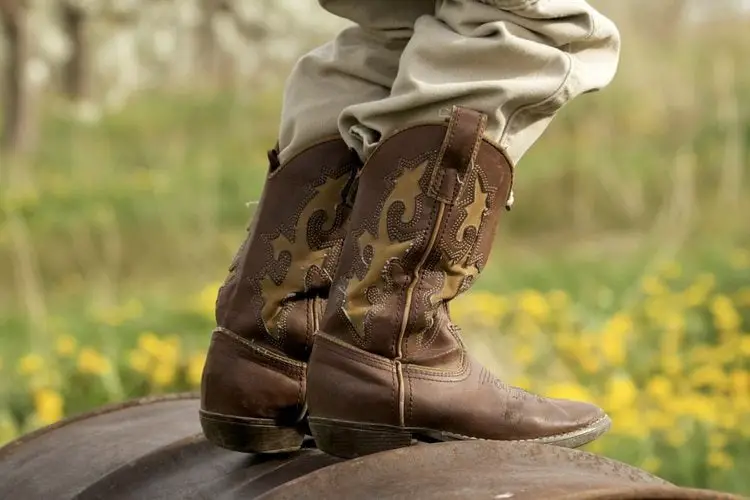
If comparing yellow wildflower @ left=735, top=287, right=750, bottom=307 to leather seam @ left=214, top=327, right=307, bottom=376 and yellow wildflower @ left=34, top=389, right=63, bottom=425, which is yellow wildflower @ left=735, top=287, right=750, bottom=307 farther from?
leather seam @ left=214, top=327, right=307, bottom=376

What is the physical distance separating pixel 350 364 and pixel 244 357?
0.20 m

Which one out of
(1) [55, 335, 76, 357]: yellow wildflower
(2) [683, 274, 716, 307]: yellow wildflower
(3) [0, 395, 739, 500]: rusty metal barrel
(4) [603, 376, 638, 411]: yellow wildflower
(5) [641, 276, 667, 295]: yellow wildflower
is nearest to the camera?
(3) [0, 395, 739, 500]: rusty metal barrel

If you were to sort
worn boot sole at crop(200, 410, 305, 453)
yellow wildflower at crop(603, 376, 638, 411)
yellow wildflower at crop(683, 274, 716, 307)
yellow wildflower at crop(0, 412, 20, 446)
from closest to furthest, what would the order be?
1. worn boot sole at crop(200, 410, 305, 453)
2. yellow wildflower at crop(603, 376, 638, 411)
3. yellow wildflower at crop(0, 412, 20, 446)
4. yellow wildflower at crop(683, 274, 716, 307)

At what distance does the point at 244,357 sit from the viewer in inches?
65.4

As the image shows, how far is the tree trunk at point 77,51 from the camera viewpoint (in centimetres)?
951

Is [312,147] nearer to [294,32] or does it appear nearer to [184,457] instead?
[184,457]

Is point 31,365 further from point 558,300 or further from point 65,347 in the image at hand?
point 558,300

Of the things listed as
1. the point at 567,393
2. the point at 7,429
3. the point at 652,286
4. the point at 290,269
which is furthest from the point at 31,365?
the point at 290,269

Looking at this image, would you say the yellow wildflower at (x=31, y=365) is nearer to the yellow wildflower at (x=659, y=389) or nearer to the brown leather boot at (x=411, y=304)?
the yellow wildflower at (x=659, y=389)

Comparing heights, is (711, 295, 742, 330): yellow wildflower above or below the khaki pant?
below

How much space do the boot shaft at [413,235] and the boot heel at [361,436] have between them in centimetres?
10

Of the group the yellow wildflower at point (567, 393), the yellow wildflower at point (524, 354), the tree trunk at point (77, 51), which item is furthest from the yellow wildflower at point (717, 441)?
the tree trunk at point (77, 51)

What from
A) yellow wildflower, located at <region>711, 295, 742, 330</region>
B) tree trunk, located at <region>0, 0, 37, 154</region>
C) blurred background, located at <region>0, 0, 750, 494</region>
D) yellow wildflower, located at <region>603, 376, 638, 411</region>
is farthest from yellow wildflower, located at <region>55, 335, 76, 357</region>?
tree trunk, located at <region>0, 0, 37, 154</region>

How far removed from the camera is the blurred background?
4.05m
